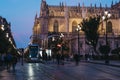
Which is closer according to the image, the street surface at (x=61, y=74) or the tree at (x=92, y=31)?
the street surface at (x=61, y=74)

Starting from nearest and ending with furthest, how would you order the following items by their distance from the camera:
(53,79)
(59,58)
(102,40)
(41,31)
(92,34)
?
(53,79) → (59,58) → (92,34) → (102,40) → (41,31)

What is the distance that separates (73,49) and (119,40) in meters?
18.5

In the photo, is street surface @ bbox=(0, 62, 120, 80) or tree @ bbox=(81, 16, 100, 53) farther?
tree @ bbox=(81, 16, 100, 53)

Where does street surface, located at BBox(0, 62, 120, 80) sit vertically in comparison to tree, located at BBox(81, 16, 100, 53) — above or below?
below

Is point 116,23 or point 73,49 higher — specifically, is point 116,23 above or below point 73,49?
above

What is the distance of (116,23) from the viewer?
19938 cm

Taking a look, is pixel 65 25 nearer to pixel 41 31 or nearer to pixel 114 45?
pixel 41 31

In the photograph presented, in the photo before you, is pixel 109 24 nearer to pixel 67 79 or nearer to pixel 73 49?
pixel 73 49

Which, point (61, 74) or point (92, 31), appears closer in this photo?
point (61, 74)

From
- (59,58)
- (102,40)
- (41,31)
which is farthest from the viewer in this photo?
(41,31)

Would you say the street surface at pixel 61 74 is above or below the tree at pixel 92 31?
below

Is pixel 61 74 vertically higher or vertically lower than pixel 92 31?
lower

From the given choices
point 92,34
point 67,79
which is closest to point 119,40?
point 92,34

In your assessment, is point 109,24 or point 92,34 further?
point 109,24
